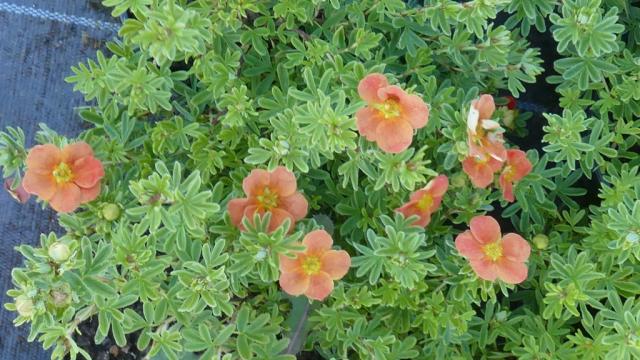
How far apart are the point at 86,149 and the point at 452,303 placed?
129 cm

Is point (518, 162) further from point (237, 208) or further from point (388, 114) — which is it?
point (237, 208)

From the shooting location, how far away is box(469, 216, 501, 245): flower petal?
2.18m

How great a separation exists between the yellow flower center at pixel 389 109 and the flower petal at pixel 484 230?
46 cm

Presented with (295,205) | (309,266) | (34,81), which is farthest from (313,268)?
(34,81)

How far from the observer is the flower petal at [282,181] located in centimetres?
207

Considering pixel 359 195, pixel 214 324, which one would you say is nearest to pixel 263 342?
pixel 214 324

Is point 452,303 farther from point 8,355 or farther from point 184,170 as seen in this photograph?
point 8,355

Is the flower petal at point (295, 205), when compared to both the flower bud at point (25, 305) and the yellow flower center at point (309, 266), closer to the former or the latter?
the yellow flower center at point (309, 266)

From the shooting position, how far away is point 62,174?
1.98 meters

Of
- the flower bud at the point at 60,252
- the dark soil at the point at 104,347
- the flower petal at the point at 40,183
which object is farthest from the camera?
the dark soil at the point at 104,347

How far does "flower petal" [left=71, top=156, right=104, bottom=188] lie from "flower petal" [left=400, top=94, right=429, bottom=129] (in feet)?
3.00

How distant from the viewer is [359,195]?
251 cm

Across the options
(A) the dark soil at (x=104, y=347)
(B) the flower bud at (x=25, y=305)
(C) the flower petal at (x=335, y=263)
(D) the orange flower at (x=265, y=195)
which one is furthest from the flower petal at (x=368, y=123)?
(A) the dark soil at (x=104, y=347)

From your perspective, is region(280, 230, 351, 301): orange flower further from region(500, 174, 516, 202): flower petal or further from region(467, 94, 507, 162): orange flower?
region(500, 174, 516, 202): flower petal
